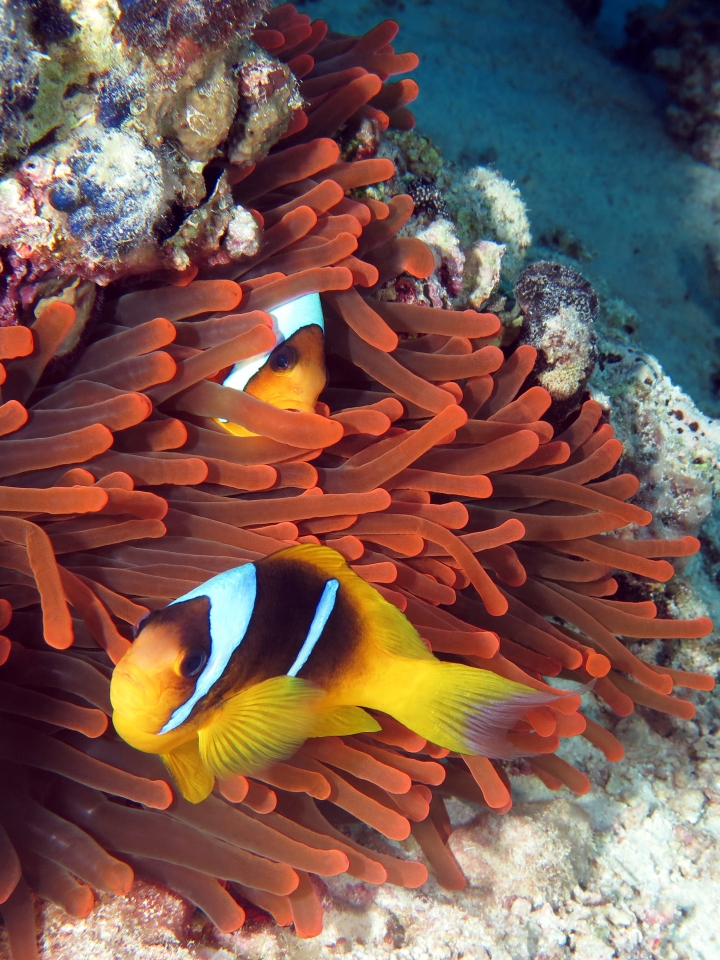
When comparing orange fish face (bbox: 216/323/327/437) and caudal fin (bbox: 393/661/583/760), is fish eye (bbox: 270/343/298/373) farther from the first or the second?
caudal fin (bbox: 393/661/583/760)

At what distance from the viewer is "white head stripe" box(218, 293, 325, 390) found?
5.57ft

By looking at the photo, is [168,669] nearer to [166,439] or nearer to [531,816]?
[166,439]

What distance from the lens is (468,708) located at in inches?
50.0

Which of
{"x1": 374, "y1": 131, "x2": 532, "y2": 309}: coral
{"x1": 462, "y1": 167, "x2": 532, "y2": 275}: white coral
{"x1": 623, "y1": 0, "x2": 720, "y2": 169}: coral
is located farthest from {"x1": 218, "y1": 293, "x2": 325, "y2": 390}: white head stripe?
{"x1": 623, "y1": 0, "x2": 720, "y2": 169}: coral

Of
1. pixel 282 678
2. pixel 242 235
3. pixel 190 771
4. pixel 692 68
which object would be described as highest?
pixel 692 68

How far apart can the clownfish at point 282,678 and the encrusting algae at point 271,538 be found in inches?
4.7

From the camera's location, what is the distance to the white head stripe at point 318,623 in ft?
4.20

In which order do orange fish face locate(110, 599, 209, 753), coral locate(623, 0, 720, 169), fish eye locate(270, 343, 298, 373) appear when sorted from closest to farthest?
orange fish face locate(110, 599, 209, 753) → fish eye locate(270, 343, 298, 373) → coral locate(623, 0, 720, 169)

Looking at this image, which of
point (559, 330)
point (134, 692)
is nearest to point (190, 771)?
point (134, 692)

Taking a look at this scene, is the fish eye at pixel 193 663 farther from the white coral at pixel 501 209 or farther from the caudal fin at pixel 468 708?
the white coral at pixel 501 209

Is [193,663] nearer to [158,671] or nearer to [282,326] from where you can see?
[158,671]

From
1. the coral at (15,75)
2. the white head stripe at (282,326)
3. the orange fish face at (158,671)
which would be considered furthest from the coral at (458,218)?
the orange fish face at (158,671)

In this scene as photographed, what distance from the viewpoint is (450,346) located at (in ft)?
6.40

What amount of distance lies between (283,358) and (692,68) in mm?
5581
